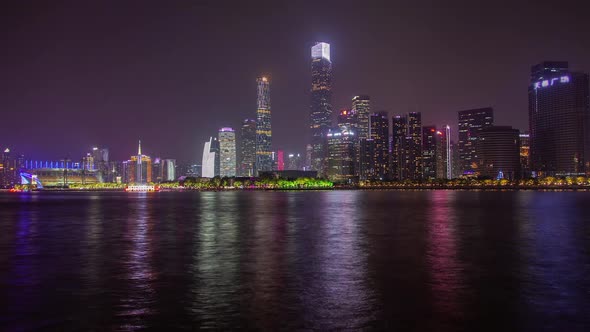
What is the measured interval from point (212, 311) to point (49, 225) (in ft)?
155

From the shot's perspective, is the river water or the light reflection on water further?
the light reflection on water

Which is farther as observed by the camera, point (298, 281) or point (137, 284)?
point (298, 281)

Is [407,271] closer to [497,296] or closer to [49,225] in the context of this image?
[497,296]

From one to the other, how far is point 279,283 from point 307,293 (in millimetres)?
2645

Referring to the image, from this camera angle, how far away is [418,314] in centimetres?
1786

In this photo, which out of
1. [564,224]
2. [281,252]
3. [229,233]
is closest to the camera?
[281,252]

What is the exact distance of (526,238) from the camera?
43.6 meters

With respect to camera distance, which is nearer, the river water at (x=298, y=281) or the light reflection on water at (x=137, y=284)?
the river water at (x=298, y=281)

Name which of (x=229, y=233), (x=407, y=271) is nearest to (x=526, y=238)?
(x=407, y=271)

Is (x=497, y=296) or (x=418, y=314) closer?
(x=418, y=314)

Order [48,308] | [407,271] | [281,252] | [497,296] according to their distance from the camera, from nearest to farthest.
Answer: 1. [48,308]
2. [497,296]
3. [407,271]
4. [281,252]

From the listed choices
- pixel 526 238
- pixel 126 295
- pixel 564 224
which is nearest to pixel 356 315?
pixel 126 295

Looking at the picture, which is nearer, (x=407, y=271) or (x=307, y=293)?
(x=307, y=293)

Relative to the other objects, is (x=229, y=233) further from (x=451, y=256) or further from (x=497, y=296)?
(x=497, y=296)
